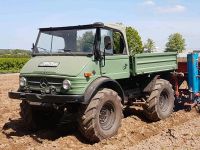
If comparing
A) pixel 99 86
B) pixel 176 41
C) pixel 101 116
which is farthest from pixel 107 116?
pixel 176 41

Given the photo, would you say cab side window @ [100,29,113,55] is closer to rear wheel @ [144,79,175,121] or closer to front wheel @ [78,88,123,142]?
front wheel @ [78,88,123,142]

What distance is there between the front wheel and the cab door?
0.51 metres

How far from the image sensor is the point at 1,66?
37719mm

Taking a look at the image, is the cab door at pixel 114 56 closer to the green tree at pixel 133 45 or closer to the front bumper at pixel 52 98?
the green tree at pixel 133 45

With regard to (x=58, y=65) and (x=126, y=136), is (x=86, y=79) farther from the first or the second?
(x=126, y=136)

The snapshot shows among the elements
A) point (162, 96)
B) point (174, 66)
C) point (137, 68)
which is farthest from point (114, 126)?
point (174, 66)

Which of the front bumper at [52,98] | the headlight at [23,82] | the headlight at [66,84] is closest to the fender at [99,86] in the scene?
the front bumper at [52,98]

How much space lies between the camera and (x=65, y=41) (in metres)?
7.47

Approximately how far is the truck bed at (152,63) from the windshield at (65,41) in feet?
4.26

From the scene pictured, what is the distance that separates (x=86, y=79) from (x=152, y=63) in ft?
8.10

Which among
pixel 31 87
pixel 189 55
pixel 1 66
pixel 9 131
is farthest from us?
pixel 1 66

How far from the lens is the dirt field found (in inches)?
249

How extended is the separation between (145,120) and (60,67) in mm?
3008

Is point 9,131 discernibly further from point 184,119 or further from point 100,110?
point 184,119
